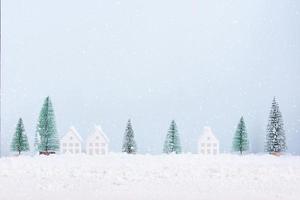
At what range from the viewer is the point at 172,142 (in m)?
9.68

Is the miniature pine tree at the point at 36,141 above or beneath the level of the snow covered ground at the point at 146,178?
above

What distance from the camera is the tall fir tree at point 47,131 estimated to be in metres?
9.62

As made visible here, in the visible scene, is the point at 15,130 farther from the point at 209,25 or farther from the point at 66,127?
the point at 209,25

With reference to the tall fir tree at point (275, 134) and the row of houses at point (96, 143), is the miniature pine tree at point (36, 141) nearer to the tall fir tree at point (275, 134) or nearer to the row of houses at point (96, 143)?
the row of houses at point (96, 143)

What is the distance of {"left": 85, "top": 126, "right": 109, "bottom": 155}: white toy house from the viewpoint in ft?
30.8

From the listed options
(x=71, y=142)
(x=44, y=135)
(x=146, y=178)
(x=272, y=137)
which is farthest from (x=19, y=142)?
(x=272, y=137)

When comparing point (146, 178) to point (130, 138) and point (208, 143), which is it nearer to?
point (130, 138)

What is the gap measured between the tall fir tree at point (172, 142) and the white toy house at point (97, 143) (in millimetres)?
1067

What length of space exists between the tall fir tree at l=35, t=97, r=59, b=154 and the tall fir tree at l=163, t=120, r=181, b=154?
1895 millimetres

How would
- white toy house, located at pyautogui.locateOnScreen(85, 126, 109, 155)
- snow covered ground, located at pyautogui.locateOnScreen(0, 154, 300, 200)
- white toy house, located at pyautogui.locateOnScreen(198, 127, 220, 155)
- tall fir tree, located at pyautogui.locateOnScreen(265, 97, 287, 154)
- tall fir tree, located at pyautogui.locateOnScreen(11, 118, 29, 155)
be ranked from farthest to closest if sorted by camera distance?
tall fir tree, located at pyautogui.locateOnScreen(265, 97, 287, 154), tall fir tree, located at pyautogui.locateOnScreen(11, 118, 29, 155), white toy house, located at pyautogui.locateOnScreen(198, 127, 220, 155), white toy house, located at pyautogui.locateOnScreen(85, 126, 109, 155), snow covered ground, located at pyautogui.locateOnScreen(0, 154, 300, 200)

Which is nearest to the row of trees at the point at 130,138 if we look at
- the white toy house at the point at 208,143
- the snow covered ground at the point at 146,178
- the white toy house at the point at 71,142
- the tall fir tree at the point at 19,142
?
the tall fir tree at the point at 19,142

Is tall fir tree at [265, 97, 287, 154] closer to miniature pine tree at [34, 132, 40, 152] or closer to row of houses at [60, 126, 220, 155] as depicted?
row of houses at [60, 126, 220, 155]

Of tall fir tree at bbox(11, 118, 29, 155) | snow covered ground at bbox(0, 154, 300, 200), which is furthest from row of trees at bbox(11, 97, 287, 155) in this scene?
snow covered ground at bbox(0, 154, 300, 200)

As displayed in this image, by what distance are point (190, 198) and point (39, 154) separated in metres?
4.57
